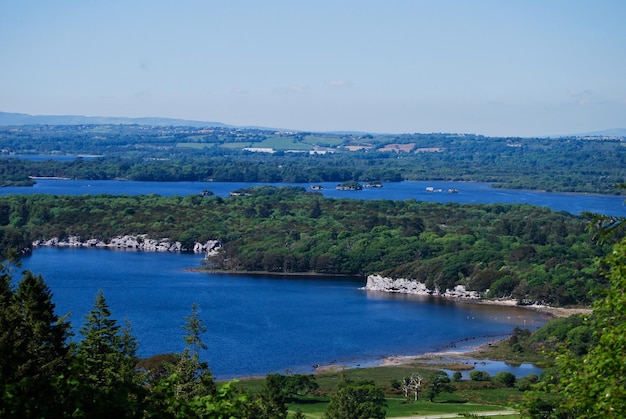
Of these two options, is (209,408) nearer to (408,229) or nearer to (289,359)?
(289,359)

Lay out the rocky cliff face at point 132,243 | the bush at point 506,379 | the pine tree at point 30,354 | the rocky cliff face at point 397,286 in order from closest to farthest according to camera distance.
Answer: the pine tree at point 30,354 < the bush at point 506,379 < the rocky cliff face at point 397,286 < the rocky cliff face at point 132,243

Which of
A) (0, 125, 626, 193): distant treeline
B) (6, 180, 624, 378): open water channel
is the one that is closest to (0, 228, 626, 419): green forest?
(6, 180, 624, 378): open water channel

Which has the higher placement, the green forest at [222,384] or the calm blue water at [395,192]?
the green forest at [222,384]

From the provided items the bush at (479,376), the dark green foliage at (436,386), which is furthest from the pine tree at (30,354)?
the bush at (479,376)

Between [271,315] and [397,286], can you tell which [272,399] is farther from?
[397,286]

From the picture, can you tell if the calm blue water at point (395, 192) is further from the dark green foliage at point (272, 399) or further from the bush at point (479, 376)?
the dark green foliage at point (272, 399)

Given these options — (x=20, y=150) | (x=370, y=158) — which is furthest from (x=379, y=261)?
(x=20, y=150)
